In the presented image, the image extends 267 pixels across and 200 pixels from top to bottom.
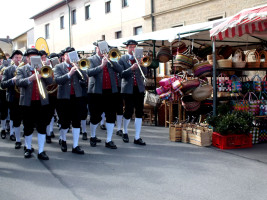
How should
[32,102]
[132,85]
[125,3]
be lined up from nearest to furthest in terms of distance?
1. [32,102]
2. [132,85]
3. [125,3]

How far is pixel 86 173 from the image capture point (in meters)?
4.75

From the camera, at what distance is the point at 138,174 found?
468cm

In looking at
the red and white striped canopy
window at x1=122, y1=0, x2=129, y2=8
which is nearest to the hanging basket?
the red and white striped canopy

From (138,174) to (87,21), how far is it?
25015 mm

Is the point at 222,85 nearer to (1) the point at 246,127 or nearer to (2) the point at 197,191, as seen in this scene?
(1) the point at 246,127

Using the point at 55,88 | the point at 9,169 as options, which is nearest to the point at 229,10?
the point at 55,88

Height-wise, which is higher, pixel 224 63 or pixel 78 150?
pixel 224 63

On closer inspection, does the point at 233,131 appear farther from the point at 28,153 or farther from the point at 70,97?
the point at 28,153

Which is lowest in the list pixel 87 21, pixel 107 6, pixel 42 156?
pixel 42 156

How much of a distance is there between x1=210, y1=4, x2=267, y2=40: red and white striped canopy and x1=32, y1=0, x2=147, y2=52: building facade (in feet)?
49.5

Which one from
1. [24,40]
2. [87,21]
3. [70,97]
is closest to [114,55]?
[70,97]

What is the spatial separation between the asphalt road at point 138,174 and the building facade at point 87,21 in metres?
16.1

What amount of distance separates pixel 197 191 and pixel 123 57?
3.52m

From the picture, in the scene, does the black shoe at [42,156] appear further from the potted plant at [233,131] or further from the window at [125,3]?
the window at [125,3]
